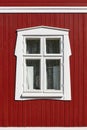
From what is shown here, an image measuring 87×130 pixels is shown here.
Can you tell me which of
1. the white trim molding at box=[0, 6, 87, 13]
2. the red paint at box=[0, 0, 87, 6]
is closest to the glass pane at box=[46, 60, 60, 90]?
the white trim molding at box=[0, 6, 87, 13]

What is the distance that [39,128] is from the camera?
13602mm

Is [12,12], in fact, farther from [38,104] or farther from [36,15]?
[38,104]

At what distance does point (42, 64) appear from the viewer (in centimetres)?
1370

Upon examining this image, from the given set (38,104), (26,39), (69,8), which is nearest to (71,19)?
(69,8)

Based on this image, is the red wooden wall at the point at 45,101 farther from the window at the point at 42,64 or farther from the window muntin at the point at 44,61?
the window muntin at the point at 44,61

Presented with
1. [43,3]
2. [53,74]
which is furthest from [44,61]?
[43,3]

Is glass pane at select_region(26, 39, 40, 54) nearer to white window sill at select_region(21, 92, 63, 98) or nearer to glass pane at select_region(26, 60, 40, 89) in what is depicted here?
glass pane at select_region(26, 60, 40, 89)

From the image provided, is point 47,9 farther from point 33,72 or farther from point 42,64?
point 33,72

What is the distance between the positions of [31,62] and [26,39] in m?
0.52

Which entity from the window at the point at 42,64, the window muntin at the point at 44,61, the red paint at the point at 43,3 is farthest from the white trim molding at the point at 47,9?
the window muntin at the point at 44,61

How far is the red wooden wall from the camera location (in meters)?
13.6

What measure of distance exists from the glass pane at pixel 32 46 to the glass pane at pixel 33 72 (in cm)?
22

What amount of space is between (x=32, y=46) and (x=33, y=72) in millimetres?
581

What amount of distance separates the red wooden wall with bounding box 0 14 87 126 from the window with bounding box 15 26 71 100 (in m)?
0.13
